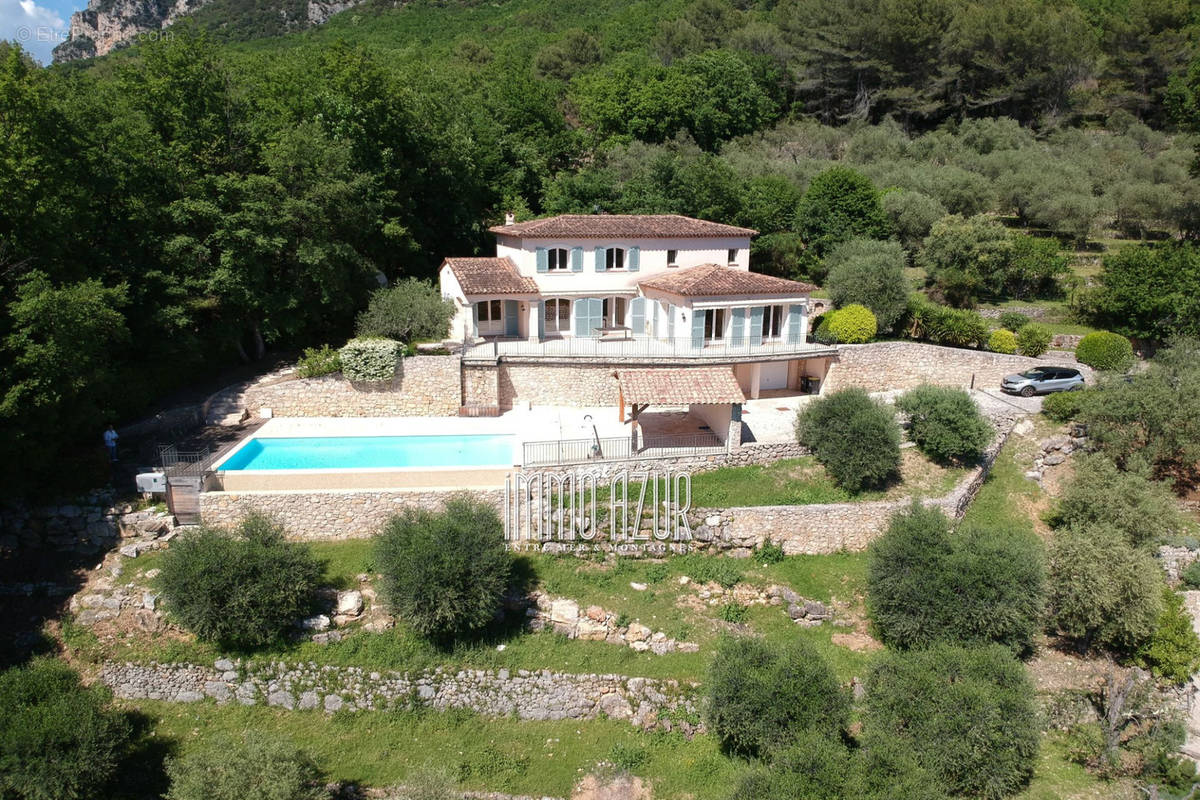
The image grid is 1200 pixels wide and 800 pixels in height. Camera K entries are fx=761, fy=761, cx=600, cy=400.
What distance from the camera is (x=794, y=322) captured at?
2917 cm

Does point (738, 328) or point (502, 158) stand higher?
point (502, 158)

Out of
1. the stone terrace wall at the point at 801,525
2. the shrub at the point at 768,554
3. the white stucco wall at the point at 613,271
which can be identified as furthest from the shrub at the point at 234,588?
the white stucco wall at the point at 613,271

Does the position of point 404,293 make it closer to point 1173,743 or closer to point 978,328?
point 978,328

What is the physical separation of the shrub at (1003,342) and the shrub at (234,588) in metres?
26.6

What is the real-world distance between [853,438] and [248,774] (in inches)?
697

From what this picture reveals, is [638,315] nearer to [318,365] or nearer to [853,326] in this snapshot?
[853,326]

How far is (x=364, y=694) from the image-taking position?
56.8 feet

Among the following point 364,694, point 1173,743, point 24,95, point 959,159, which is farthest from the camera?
point 959,159

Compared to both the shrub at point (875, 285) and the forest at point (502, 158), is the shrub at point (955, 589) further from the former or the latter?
the forest at point (502, 158)

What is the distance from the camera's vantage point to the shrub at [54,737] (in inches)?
542

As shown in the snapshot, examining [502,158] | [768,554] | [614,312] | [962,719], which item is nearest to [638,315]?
[614,312]

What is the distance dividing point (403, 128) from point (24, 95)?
1494 cm

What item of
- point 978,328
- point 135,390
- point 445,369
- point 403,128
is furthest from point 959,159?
point 135,390

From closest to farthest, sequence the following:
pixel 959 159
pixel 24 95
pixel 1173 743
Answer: pixel 1173 743 → pixel 24 95 → pixel 959 159
